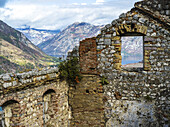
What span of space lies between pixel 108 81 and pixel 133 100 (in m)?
1.31

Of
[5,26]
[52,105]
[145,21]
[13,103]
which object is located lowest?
[52,105]

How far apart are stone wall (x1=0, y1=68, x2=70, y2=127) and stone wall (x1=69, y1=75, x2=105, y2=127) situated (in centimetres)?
41

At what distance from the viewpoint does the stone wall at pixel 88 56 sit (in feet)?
23.1

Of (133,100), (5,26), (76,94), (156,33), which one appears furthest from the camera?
(5,26)

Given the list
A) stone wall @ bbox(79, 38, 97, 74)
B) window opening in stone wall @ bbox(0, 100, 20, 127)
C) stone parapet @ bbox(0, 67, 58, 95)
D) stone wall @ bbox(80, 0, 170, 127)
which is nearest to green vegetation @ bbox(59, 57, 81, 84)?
stone wall @ bbox(79, 38, 97, 74)

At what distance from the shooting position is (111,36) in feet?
22.3

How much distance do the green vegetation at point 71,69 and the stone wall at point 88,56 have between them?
0.26 metres

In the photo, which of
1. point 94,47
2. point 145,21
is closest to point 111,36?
point 94,47

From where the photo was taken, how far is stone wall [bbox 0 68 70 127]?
512 centimetres

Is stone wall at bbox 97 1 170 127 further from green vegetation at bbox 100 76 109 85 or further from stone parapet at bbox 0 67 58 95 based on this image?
stone parapet at bbox 0 67 58 95

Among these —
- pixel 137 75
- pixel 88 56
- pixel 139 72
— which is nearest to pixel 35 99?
pixel 88 56

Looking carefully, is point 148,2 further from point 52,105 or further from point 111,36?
point 52,105

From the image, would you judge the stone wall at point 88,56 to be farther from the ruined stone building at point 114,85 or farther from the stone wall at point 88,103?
the stone wall at point 88,103

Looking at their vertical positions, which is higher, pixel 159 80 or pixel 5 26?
pixel 5 26
